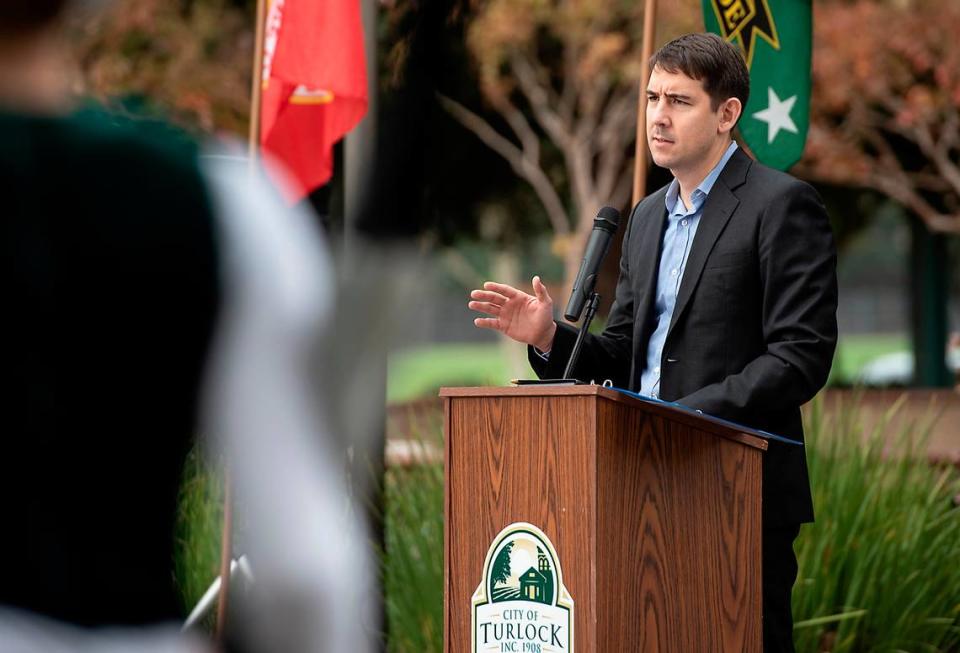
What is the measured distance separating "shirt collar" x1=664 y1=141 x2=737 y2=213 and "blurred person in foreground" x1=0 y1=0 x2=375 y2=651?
2.46 meters

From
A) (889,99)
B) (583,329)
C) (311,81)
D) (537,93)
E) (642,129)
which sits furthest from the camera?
(537,93)

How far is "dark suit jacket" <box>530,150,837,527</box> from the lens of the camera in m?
3.32

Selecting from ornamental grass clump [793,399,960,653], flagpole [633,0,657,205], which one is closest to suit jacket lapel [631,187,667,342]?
flagpole [633,0,657,205]

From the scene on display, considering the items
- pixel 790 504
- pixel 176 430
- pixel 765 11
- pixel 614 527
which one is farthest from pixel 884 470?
pixel 176 430

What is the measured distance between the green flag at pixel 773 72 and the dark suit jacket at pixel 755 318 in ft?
6.52

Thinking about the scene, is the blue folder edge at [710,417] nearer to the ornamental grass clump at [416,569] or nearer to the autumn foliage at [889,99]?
the ornamental grass clump at [416,569]

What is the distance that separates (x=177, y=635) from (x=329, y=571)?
5.8 inches

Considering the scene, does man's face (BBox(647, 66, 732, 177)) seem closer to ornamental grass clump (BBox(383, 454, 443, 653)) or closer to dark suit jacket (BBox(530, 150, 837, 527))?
dark suit jacket (BBox(530, 150, 837, 527))

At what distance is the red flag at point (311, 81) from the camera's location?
608 centimetres

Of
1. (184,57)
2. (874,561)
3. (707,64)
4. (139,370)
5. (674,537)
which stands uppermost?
(184,57)

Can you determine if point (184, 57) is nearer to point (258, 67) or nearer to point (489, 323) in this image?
point (258, 67)

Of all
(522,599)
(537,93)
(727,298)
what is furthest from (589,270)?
(537,93)

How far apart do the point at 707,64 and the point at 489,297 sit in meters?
0.73

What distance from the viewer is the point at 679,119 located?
3.47 meters
